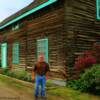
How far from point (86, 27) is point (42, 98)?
6151 millimetres

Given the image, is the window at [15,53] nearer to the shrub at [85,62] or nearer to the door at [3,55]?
the door at [3,55]

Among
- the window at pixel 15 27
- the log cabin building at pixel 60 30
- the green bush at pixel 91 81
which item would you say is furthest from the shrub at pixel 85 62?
the window at pixel 15 27

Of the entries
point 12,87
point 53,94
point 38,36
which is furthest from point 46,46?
point 53,94

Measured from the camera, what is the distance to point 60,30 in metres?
15.2

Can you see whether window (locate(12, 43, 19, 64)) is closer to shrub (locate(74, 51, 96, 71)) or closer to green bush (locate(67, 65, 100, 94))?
shrub (locate(74, 51, 96, 71))

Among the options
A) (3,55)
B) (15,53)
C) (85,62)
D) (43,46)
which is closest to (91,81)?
(85,62)

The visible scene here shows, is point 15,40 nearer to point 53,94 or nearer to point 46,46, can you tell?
point 46,46

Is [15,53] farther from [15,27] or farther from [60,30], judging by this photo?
[60,30]

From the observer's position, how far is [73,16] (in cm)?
1499

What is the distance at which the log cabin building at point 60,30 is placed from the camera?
14781 mm

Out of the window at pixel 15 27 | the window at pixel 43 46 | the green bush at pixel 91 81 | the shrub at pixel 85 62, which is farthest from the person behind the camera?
the window at pixel 15 27

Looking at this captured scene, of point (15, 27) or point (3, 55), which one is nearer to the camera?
Answer: point (15, 27)

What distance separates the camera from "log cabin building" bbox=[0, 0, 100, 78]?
14.8 metres

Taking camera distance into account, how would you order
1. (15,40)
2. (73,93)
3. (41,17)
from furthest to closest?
(15,40)
(41,17)
(73,93)
